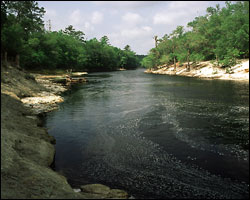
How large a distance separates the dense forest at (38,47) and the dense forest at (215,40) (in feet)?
123

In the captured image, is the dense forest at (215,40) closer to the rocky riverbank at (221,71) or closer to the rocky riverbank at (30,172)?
the rocky riverbank at (221,71)

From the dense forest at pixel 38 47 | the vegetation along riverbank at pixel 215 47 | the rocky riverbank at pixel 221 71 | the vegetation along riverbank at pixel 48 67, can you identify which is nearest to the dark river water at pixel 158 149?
the vegetation along riverbank at pixel 48 67

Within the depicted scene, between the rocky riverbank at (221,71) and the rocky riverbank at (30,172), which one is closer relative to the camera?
the rocky riverbank at (30,172)

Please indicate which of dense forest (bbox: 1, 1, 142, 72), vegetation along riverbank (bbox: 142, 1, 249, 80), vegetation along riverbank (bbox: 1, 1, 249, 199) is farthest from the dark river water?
vegetation along riverbank (bbox: 142, 1, 249, 80)

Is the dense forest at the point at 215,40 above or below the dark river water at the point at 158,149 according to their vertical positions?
above

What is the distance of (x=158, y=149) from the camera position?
14.5m

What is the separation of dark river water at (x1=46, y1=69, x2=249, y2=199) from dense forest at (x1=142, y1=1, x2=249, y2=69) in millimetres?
48540

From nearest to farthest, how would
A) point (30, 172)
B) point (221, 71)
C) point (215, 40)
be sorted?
point (30, 172)
point (221, 71)
point (215, 40)

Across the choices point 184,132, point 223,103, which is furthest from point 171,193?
point 223,103

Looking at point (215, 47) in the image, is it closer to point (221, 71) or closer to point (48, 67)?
point (221, 71)

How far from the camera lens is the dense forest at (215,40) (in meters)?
65.8

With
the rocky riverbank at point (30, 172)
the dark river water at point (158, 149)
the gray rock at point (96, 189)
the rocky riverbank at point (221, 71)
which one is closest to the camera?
the rocky riverbank at point (30, 172)

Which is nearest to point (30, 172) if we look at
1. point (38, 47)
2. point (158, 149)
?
point (158, 149)

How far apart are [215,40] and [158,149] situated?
83.4 meters
